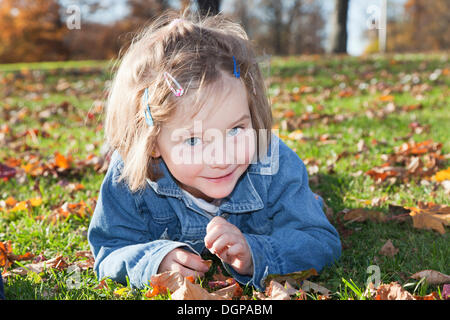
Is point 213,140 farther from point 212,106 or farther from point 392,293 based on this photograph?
point 392,293

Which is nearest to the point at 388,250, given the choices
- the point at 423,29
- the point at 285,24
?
the point at 285,24

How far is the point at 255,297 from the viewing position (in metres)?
1.85

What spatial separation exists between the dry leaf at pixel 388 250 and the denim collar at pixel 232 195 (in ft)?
2.02

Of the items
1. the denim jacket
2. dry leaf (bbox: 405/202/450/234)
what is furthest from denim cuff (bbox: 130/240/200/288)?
dry leaf (bbox: 405/202/450/234)

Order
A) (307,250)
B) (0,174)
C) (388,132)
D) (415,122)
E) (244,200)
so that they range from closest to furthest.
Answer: (307,250), (244,200), (0,174), (388,132), (415,122)

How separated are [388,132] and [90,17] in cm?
2479

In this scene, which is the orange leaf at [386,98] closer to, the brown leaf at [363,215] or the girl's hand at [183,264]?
the brown leaf at [363,215]

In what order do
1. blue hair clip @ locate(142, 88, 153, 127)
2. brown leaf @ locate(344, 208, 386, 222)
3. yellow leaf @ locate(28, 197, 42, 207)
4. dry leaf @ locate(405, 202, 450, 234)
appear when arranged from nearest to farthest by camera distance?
blue hair clip @ locate(142, 88, 153, 127)
dry leaf @ locate(405, 202, 450, 234)
brown leaf @ locate(344, 208, 386, 222)
yellow leaf @ locate(28, 197, 42, 207)

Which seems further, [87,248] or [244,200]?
[87,248]

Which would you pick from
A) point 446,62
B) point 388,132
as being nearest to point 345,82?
point 446,62

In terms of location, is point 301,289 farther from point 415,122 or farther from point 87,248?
point 415,122

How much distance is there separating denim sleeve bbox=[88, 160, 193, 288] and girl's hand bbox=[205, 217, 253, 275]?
0.20 meters

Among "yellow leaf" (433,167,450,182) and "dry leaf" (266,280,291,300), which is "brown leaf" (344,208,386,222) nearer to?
"yellow leaf" (433,167,450,182)

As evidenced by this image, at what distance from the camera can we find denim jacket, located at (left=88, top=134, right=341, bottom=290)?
2033 millimetres
